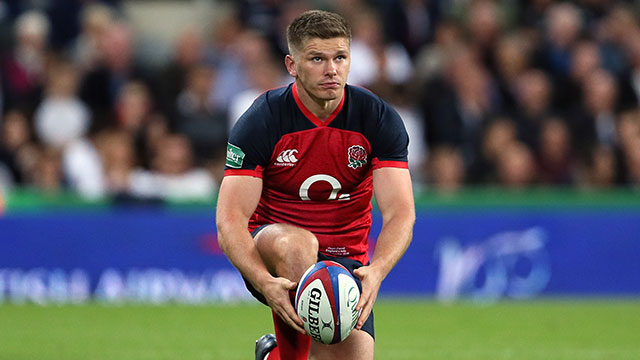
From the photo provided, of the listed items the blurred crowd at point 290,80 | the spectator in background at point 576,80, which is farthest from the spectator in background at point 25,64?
the spectator in background at point 576,80

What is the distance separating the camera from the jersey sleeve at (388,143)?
19.3ft

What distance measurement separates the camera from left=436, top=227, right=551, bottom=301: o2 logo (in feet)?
40.8

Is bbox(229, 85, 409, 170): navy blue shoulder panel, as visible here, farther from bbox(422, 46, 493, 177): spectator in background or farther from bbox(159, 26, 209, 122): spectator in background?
bbox(159, 26, 209, 122): spectator in background

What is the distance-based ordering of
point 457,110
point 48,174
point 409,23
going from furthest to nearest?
point 409,23 < point 457,110 < point 48,174

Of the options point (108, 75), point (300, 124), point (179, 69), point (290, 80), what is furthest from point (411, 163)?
point (300, 124)

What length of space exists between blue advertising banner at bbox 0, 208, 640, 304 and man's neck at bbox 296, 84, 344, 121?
20.6ft

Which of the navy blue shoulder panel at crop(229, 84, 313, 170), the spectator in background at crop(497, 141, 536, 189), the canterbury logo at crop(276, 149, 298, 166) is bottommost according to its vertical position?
the spectator in background at crop(497, 141, 536, 189)

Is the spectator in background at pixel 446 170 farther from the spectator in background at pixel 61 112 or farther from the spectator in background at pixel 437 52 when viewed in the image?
the spectator in background at pixel 61 112

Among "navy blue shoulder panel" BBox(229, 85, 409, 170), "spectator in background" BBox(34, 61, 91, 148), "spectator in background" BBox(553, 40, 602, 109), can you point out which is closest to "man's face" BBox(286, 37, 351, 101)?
"navy blue shoulder panel" BBox(229, 85, 409, 170)

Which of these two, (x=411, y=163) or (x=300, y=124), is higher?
(x=300, y=124)

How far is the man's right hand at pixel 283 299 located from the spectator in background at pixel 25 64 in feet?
28.7

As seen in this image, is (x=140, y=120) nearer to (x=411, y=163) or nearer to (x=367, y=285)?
(x=411, y=163)

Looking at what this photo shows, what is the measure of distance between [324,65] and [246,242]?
0.98 meters

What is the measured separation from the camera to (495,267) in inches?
490
